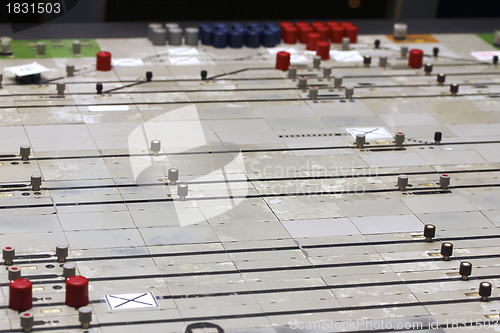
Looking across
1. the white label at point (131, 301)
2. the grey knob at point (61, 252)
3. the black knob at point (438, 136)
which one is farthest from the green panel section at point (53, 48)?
the white label at point (131, 301)

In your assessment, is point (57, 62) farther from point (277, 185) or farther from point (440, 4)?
point (440, 4)

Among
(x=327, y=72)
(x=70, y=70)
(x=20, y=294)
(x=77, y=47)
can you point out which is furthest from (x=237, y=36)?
(x=20, y=294)

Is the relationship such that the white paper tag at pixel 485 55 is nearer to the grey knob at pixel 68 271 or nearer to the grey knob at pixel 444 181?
the grey knob at pixel 444 181

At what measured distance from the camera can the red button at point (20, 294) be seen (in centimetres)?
798

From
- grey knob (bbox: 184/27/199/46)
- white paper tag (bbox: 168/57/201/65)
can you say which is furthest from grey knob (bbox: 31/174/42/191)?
grey knob (bbox: 184/27/199/46)

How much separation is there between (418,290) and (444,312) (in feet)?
1.53

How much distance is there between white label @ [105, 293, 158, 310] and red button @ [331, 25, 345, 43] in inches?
392

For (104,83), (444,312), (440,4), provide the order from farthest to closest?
1. (440,4)
2. (104,83)
3. (444,312)

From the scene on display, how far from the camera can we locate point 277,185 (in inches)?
440

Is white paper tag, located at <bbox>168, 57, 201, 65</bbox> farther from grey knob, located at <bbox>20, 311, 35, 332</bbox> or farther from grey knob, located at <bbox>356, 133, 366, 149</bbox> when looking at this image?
grey knob, located at <bbox>20, 311, 35, 332</bbox>

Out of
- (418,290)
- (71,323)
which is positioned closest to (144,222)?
(71,323)

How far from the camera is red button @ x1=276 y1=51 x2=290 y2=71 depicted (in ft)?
50.8

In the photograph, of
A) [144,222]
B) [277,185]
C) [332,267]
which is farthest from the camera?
[277,185]

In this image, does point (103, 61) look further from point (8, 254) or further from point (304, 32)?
point (8, 254)
